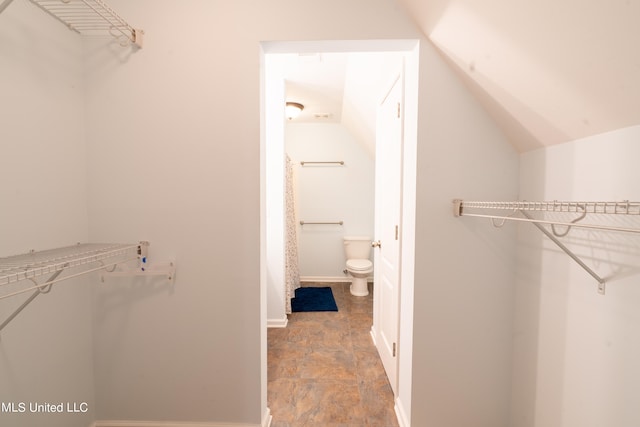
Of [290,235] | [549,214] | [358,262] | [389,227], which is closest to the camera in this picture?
[549,214]

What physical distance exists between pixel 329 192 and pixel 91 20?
10.2 ft

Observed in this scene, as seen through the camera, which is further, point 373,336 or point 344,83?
point 344,83

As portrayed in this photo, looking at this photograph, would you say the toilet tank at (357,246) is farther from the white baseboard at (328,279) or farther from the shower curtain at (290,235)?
the shower curtain at (290,235)

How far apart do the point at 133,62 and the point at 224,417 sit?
199 centimetres

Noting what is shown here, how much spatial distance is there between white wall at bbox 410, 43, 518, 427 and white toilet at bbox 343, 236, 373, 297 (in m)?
2.03

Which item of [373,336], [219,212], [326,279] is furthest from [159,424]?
[326,279]

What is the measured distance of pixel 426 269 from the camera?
1335 millimetres

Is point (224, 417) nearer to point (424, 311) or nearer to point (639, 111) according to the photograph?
→ point (424, 311)

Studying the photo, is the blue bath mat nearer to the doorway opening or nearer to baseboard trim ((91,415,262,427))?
the doorway opening

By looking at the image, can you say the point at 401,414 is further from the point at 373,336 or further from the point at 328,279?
the point at 328,279

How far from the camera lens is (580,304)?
1028 millimetres

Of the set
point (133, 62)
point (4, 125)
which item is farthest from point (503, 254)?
point (4, 125)

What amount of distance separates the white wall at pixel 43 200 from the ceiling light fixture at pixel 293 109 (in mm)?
2144

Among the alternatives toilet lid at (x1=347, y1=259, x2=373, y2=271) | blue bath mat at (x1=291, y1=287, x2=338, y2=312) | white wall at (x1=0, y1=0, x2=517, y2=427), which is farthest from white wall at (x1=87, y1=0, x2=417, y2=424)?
toilet lid at (x1=347, y1=259, x2=373, y2=271)
